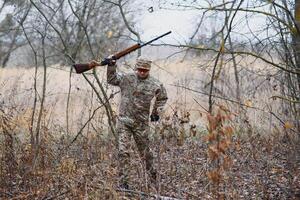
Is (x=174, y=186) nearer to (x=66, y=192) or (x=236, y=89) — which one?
(x=66, y=192)

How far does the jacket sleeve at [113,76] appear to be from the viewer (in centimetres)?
782

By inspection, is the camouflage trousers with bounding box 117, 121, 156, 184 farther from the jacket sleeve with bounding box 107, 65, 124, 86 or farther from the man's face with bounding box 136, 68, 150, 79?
the man's face with bounding box 136, 68, 150, 79

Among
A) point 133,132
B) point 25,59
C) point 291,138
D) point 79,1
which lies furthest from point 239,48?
point 25,59

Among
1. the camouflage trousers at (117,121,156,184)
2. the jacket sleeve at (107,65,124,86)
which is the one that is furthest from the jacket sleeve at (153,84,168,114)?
the jacket sleeve at (107,65,124,86)

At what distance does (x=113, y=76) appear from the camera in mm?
7934

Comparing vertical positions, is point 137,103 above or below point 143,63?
below

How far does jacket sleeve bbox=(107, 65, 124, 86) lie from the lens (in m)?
7.82

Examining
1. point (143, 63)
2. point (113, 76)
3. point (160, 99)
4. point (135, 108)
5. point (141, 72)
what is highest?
point (143, 63)

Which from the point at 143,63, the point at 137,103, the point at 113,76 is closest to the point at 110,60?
the point at 113,76

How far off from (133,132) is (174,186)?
3.14 ft

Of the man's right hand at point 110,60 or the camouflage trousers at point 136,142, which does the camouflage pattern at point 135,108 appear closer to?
the camouflage trousers at point 136,142

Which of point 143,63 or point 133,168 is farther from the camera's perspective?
point 143,63

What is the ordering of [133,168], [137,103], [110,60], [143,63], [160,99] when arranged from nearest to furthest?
[110,60] → [133,168] → [143,63] → [137,103] → [160,99]

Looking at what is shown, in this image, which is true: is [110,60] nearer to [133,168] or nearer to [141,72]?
[141,72]
